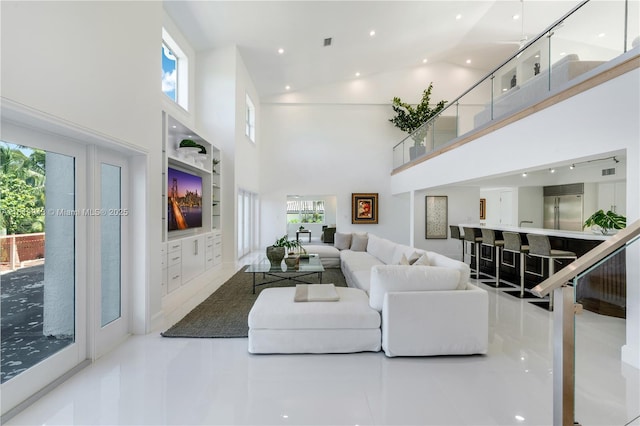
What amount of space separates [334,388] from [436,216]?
26.6 ft

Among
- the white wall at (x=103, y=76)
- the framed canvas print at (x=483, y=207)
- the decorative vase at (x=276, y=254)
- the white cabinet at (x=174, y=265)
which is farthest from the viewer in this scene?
the framed canvas print at (x=483, y=207)

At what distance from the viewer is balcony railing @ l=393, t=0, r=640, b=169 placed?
3.02 m

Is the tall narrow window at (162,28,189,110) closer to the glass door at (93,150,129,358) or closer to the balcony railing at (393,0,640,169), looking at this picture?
the glass door at (93,150,129,358)

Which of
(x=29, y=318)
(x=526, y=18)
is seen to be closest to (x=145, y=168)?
(x=29, y=318)

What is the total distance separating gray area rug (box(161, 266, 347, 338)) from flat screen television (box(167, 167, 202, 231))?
1.31m

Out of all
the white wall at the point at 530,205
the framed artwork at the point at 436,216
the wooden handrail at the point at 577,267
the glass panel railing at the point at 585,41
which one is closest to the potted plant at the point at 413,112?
the framed artwork at the point at 436,216

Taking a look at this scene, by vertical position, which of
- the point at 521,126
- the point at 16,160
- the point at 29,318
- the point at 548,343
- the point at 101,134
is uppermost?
Result: the point at 521,126

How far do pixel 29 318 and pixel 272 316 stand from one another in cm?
Result: 181

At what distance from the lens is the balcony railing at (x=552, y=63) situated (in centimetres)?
302

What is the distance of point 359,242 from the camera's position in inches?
280

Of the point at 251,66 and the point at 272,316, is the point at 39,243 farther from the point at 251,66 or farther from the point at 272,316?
the point at 251,66

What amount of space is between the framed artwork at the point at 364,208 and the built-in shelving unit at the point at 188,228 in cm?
522

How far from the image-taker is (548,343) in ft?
10.6

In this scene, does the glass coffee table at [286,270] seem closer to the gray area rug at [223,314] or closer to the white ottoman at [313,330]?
the gray area rug at [223,314]
